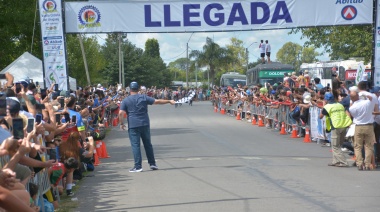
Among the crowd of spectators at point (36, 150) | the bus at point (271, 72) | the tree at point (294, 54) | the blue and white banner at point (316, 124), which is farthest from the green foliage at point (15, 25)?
the tree at point (294, 54)

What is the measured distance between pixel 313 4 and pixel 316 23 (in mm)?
605

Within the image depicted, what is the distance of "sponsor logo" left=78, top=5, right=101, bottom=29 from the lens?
19672 mm

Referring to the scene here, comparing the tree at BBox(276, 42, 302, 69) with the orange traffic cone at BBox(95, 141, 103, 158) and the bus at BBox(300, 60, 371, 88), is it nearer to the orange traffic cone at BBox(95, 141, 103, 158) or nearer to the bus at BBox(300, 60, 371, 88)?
the bus at BBox(300, 60, 371, 88)

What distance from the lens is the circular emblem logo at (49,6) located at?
751 inches

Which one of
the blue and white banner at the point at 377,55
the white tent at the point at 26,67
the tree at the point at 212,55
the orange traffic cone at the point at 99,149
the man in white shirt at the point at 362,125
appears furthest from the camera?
the tree at the point at 212,55

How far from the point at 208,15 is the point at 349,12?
4.33 meters

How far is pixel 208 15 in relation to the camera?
19.9 m

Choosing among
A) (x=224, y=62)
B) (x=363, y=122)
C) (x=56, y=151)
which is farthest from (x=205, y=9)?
(x=224, y=62)

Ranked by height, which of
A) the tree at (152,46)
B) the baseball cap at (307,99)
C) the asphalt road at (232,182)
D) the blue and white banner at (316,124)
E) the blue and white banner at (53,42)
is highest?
the tree at (152,46)

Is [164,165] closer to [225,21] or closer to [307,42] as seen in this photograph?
[225,21]

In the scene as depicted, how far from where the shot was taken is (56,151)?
10.7 metres

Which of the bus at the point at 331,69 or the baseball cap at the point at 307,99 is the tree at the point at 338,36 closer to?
the bus at the point at 331,69

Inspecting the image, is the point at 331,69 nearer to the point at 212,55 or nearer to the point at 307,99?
the point at 307,99

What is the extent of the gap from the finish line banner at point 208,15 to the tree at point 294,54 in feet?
452
